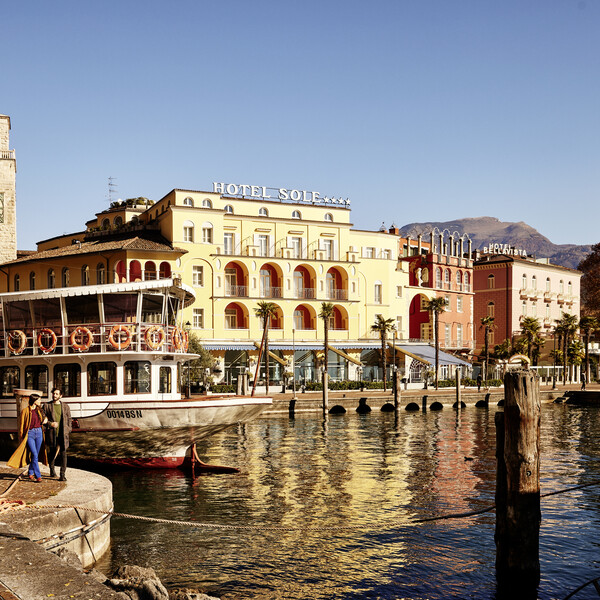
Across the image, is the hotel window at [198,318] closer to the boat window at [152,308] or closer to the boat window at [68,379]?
the boat window at [152,308]

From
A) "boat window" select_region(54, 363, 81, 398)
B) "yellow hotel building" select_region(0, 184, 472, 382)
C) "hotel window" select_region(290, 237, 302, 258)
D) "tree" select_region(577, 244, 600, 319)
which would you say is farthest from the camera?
"tree" select_region(577, 244, 600, 319)

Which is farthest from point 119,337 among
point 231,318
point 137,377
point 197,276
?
point 231,318

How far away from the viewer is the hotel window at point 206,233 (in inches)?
2559

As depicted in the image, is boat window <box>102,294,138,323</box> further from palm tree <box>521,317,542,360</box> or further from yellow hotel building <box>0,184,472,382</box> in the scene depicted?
palm tree <box>521,317,542,360</box>

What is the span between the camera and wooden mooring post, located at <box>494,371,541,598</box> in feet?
42.8

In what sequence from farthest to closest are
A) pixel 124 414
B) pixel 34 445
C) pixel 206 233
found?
pixel 206 233
pixel 124 414
pixel 34 445

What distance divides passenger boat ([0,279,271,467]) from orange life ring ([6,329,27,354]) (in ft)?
0.12

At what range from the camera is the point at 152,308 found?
28.6 metres

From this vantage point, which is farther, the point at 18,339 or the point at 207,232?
the point at 207,232

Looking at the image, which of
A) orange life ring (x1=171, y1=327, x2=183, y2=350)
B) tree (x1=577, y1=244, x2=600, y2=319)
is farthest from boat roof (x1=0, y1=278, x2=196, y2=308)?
tree (x1=577, y1=244, x2=600, y2=319)

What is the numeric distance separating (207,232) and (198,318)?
760 centimetres

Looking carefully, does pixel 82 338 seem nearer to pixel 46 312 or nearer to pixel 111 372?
pixel 111 372

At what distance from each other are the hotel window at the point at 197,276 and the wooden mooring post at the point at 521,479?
52.2 metres

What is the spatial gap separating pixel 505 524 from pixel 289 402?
38.8m
